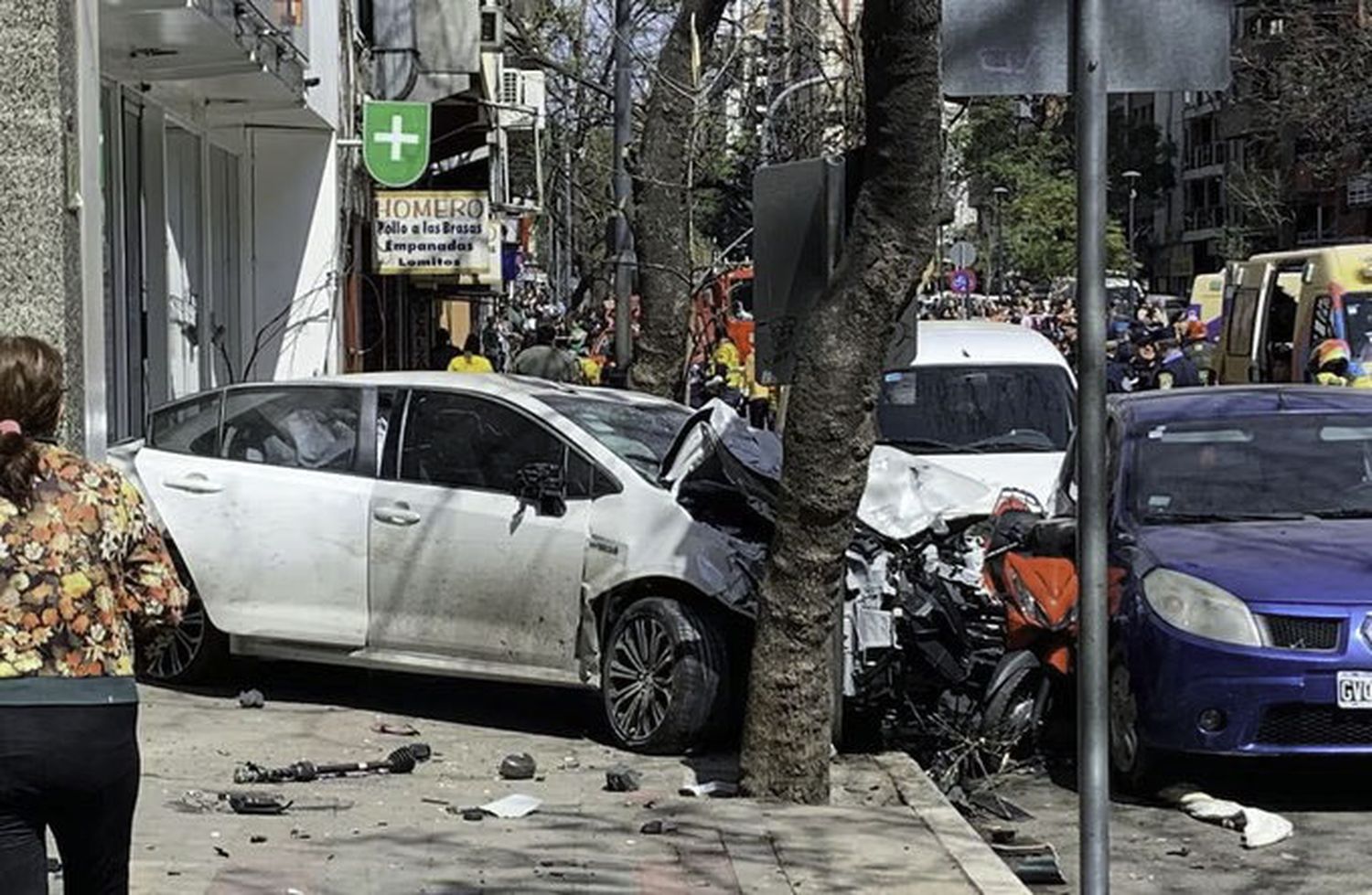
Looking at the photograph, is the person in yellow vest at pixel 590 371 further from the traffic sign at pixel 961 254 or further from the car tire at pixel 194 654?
the traffic sign at pixel 961 254

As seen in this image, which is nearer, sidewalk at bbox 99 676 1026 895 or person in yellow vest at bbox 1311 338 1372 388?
sidewalk at bbox 99 676 1026 895

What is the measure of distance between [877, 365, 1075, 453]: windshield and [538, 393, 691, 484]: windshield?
4.21 metres

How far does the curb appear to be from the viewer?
24.6 feet

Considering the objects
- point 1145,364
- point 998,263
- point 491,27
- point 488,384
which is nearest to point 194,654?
point 488,384

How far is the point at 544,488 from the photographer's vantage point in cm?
1061

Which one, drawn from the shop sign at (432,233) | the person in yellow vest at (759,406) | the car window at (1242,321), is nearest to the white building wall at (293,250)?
the shop sign at (432,233)

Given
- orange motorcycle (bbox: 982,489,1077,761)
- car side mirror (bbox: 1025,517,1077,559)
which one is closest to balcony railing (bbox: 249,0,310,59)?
car side mirror (bbox: 1025,517,1077,559)

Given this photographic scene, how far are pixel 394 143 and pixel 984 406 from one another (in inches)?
319

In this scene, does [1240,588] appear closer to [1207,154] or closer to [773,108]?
[773,108]

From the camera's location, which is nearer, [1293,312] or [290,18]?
[290,18]

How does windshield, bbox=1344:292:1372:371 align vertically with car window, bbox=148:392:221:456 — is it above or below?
above

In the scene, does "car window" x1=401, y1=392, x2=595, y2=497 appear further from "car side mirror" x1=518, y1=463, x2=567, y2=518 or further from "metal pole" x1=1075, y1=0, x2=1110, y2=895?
"metal pole" x1=1075, y1=0, x2=1110, y2=895

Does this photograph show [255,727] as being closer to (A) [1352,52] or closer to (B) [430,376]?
(B) [430,376]

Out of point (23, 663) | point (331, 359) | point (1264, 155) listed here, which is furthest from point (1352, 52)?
point (1264, 155)
